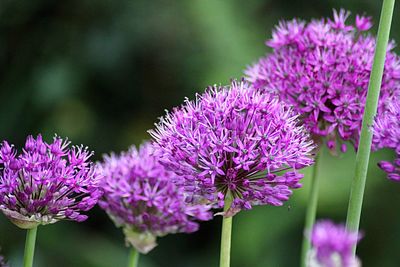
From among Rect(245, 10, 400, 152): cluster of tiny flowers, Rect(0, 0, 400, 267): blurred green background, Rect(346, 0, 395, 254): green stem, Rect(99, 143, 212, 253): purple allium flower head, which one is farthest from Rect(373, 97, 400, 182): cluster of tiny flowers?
Rect(0, 0, 400, 267): blurred green background

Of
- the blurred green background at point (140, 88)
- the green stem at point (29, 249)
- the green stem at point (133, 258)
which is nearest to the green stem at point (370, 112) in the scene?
the green stem at point (133, 258)

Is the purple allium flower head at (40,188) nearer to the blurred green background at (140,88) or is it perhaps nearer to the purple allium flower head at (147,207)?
the purple allium flower head at (147,207)

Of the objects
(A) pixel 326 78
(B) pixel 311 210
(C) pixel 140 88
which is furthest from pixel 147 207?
(C) pixel 140 88

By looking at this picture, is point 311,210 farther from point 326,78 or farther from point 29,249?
point 29,249

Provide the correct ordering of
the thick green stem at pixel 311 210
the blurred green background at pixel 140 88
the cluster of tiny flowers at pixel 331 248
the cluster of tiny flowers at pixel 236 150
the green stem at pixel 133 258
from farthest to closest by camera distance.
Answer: the blurred green background at pixel 140 88 < the thick green stem at pixel 311 210 < the cluster of tiny flowers at pixel 236 150 < the green stem at pixel 133 258 < the cluster of tiny flowers at pixel 331 248

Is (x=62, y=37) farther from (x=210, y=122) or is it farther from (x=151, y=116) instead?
(x=210, y=122)
